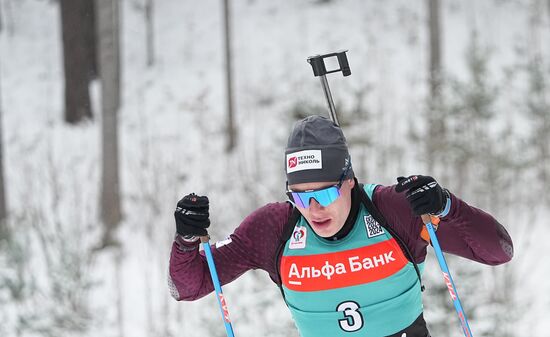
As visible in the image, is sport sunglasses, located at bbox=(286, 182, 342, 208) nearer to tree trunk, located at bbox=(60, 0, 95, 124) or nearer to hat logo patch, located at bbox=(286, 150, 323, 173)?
hat logo patch, located at bbox=(286, 150, 323, 173)

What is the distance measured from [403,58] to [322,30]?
2.43m

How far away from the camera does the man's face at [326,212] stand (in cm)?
230

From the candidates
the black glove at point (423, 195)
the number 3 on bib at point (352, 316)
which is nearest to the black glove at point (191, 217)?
the number 3 on bib at point (352, 316)

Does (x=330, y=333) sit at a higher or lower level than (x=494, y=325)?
higher

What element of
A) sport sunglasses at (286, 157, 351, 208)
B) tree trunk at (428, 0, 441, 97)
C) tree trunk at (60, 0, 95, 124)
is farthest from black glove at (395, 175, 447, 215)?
tree trunk at (60, 0, 95, 124)

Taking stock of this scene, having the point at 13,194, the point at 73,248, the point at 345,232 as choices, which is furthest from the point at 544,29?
the point at 345,232

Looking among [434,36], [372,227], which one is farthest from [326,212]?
[434,36]

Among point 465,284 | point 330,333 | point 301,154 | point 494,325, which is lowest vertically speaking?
point 494,325

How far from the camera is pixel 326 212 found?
230 cm

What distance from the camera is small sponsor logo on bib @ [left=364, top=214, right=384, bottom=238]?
237cm

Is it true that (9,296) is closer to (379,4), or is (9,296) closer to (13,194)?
(13,194)

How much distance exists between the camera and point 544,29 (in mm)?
16250

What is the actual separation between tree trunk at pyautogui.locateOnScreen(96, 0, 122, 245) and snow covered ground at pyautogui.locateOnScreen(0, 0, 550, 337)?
0.78 feet

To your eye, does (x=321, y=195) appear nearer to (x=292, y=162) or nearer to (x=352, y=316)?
(x=292, y=162)
